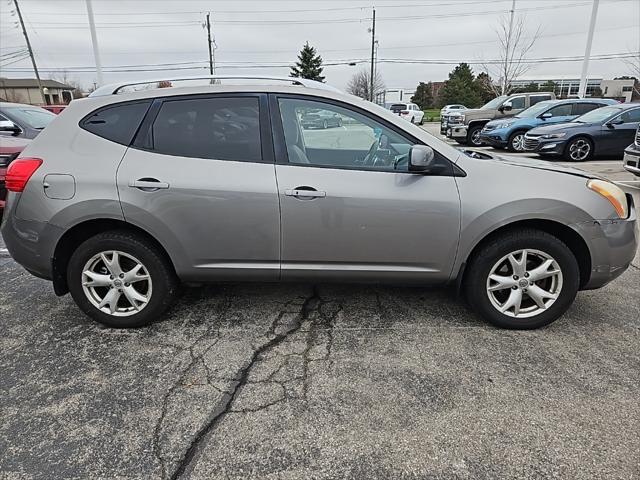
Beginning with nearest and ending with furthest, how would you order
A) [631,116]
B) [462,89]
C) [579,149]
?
[631,116] → [579,149] → [462,89]

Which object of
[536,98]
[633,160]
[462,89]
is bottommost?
[633,160]

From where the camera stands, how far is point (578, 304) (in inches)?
139

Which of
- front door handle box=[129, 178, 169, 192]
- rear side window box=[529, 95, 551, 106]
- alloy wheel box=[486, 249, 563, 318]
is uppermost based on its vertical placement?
rear side window box=[529, 95, 551, 106]

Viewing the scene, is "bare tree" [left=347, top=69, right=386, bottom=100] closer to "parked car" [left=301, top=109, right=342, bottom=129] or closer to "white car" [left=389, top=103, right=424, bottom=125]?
"white car" [left=389, top=103, right=424, bottom=125]

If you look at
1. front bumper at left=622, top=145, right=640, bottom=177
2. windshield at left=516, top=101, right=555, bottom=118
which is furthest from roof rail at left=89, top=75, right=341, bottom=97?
windshield at left=516, top=101, right=555, bottom=118

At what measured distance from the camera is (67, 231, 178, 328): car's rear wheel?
2998mm

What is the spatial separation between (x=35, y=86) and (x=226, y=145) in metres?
71.3

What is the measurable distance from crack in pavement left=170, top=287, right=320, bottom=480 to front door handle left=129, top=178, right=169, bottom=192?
1252 millimetres

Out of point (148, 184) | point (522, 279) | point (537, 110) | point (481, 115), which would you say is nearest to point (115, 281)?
point (148, 184)

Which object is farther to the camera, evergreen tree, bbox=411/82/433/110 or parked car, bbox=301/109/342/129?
evergreen tree, bbox=411/82/433/110

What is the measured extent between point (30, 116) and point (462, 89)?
53.7 metres

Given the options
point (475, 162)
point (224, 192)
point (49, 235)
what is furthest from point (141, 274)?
point (475, 162)

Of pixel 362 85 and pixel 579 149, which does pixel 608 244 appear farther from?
pixel 362 85

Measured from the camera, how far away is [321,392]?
8.09 feet
